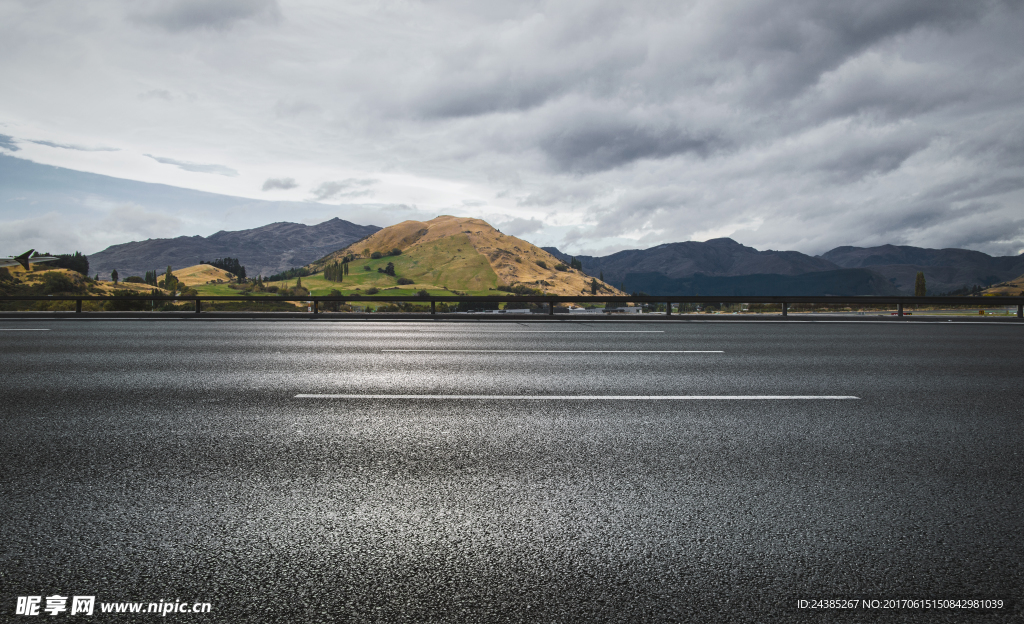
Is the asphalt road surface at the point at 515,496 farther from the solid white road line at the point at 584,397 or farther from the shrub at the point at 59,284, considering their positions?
the shrub at the point at 59,284

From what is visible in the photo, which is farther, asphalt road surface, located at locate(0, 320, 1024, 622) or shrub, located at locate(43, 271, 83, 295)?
shrub, located at locate(43, 271, 83, 295)

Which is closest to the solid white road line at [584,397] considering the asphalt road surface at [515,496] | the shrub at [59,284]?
the asphalt road surface at [515,496]

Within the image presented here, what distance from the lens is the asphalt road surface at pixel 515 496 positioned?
2.62 meters

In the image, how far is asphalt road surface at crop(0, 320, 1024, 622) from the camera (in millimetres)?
2617

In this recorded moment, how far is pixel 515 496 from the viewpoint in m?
3.69

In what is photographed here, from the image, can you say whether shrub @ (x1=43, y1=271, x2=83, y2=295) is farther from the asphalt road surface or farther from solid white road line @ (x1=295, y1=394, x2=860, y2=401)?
the asphalt road surface

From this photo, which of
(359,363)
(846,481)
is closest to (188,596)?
(846,481)

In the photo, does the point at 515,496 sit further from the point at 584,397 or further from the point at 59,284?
the point at 59,284

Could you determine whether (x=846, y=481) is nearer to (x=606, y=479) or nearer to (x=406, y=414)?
(x=606, y=479)

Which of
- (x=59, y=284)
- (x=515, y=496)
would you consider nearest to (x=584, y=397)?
(x=515, y=496)

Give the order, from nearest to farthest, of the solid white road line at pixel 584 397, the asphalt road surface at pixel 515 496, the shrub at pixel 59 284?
the asphalt road surface at pixel 515 496 → the solid white road line at pixel 584 397 → the shrub at pixel 59 284

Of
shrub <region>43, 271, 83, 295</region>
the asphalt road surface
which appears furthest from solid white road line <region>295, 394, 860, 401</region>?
shrub <region>43, 271, 83, 295</region>

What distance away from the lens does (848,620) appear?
245 cm

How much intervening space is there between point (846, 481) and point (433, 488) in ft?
9.88
